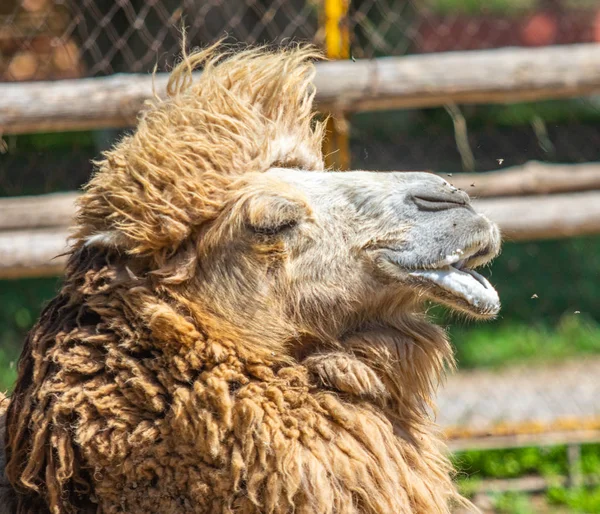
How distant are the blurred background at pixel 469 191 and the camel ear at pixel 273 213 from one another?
0.95 m

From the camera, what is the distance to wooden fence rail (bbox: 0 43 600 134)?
4.93 meters

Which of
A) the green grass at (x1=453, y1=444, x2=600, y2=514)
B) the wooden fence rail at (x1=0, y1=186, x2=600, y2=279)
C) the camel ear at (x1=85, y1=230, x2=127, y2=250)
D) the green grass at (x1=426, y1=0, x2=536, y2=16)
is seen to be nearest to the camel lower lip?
the camel ear at (x1=85, y1=230, x2=127, y2=250)

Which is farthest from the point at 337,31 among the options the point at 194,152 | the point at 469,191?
the point at 194,152

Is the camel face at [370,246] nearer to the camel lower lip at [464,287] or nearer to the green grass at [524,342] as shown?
the camel lower lip at [464,287]

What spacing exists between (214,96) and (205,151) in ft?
0.82

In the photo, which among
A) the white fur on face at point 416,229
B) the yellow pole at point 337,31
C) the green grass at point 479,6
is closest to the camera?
the white fur on face at point 416,229

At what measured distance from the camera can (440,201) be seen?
2828 mm

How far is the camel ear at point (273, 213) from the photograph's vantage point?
9.21 feet

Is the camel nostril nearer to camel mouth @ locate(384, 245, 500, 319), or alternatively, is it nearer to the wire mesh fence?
camel mouth @ locate(384, 245, 500, 319)

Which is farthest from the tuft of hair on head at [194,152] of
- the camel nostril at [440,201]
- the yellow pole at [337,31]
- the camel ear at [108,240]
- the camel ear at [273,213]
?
the yellow pole at [337,31]

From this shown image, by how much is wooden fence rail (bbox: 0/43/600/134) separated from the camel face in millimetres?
2085

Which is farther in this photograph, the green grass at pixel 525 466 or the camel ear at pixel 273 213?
the green grass at pixel 525 466

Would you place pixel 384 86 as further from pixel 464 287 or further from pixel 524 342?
pixel 524 342

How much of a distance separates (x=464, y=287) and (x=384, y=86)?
2.48 m
